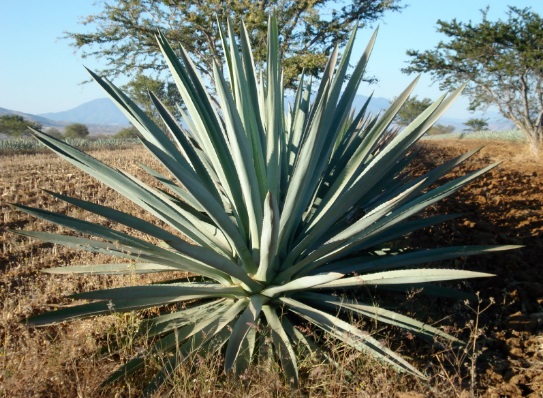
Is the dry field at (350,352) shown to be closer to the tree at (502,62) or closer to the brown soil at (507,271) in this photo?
the brown soil at (507,271)

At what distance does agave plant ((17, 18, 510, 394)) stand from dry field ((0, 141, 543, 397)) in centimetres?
11

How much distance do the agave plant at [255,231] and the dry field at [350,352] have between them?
109 millimetres

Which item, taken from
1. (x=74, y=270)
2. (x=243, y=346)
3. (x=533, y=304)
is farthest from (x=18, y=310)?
(x=533, y=304)

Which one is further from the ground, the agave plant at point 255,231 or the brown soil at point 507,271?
the agave plant at point 255,231

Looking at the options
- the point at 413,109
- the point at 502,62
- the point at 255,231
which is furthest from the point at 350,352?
the point at 413,109

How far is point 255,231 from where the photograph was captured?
8.16 feet

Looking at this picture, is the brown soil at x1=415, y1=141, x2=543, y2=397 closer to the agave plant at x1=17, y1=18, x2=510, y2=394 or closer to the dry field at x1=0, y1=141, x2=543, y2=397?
the dry field at x1=0, y1=141, x2=543, y2=397

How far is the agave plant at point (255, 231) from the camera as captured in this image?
2.20 meters

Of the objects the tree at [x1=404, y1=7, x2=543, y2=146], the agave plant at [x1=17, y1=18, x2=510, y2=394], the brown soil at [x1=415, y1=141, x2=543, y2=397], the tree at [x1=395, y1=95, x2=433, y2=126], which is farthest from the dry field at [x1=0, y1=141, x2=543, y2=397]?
the tree at [x1=395, y1=95, x2=433, y2=126]

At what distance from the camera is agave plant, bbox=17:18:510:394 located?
86.6 inches

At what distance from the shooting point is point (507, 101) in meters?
16.3

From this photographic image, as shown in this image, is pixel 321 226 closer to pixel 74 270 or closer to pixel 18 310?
pixel 74 270

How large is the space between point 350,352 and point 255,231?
73 centimetres

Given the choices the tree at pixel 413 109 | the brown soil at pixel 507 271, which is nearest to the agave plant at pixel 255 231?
the brown soil at pixel 507 271
